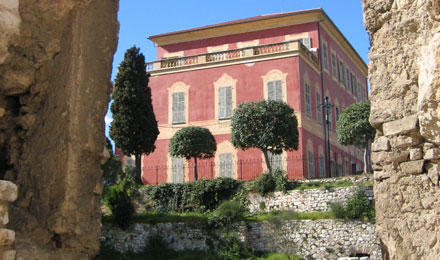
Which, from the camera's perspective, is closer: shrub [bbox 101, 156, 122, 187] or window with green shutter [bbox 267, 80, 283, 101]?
shrub [bbox 101, 156, 122, 187]

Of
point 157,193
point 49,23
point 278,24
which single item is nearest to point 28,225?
point 49,23

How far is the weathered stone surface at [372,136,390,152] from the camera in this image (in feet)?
18.4

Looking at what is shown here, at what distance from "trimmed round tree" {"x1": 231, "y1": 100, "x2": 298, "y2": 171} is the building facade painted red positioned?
11.5 ft

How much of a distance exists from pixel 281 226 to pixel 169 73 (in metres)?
12.3

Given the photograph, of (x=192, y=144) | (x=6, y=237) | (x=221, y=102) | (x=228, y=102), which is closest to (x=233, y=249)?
(x=192, y=144)

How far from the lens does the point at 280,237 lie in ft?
56.5

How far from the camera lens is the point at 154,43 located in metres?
30.9

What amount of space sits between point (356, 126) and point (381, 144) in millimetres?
15815

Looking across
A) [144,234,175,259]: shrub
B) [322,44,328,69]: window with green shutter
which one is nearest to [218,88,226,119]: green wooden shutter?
[322,44,328,69]: window with green shutter

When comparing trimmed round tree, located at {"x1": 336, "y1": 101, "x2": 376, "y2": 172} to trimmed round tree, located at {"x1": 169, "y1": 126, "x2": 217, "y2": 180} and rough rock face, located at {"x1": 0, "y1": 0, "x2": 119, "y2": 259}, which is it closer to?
trimmed round tree, located at {"x1": 169, "y1": 126, "x2": 217, "y2": 180}

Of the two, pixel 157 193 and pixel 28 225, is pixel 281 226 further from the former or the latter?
pixel 28 225

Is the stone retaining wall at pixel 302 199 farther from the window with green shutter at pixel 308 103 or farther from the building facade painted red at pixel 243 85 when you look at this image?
the window with green shutter at pixel 308 103

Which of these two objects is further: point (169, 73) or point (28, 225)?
point (169, 73)

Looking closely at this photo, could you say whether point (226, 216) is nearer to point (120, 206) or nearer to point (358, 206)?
point (120, 206)
